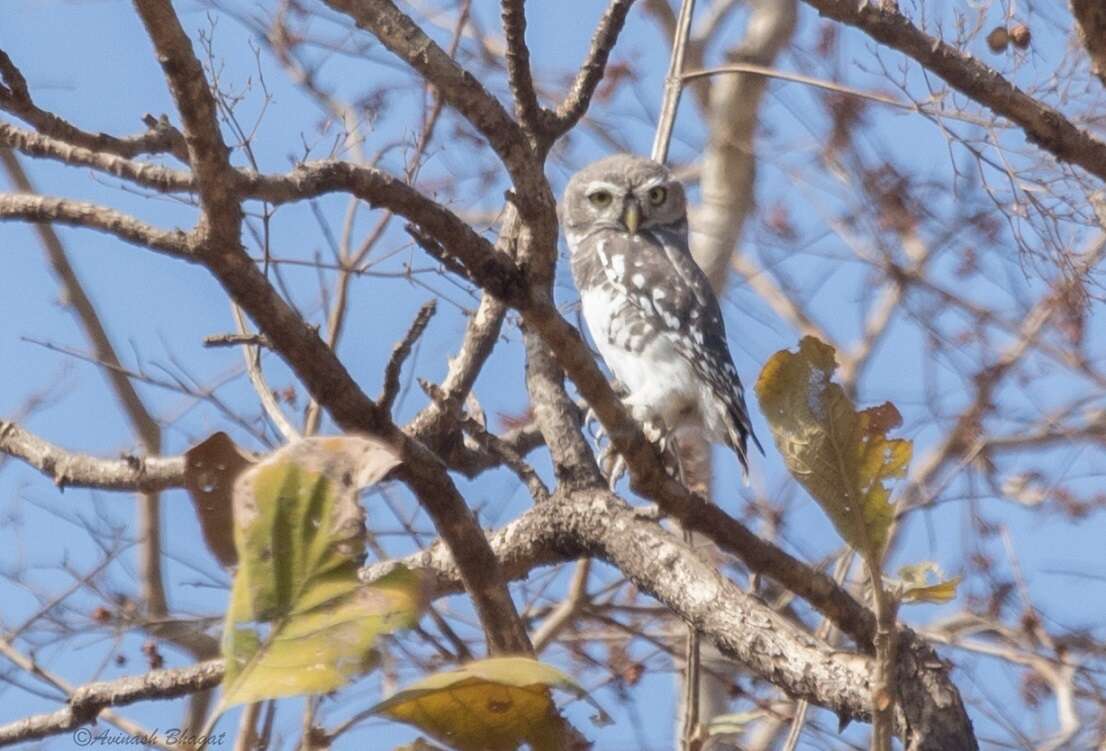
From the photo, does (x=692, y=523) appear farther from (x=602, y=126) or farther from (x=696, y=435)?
(x=602, y=126)

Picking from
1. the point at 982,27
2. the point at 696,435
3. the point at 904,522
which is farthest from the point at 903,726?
the point at 904,522

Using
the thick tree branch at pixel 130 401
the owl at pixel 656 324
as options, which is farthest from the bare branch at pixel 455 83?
the thick tree branch at pixel 130 401

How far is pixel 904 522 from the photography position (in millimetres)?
6809

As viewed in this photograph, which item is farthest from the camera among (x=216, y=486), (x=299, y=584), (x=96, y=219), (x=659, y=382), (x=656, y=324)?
(x=656, y=324)

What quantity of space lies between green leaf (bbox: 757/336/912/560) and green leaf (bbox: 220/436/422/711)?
598 mm

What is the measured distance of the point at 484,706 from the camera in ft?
3.84

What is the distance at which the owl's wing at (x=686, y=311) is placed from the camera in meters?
5.50

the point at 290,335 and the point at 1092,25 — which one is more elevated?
the point at 1092,25

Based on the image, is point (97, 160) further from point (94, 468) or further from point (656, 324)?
point (656, 324)

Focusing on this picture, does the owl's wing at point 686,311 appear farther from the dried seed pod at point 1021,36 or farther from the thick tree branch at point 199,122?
the thick tree branch at point 199,122

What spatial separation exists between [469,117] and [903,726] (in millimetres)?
1336

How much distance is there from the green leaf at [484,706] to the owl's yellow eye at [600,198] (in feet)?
19.4

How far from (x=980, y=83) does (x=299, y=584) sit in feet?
9.80

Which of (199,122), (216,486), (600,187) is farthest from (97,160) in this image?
(600,187)
